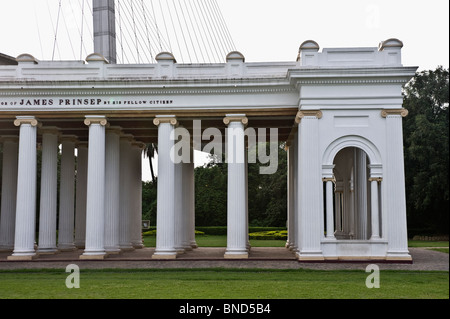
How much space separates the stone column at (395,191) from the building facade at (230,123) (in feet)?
0.17

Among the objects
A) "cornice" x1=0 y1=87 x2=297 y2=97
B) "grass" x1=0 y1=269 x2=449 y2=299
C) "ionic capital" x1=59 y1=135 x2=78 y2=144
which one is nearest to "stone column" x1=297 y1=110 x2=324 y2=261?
"cornice" x1=0 y1=87 x2=297 y2=97

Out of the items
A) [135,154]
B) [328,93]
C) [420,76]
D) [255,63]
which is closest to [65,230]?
[135,154]

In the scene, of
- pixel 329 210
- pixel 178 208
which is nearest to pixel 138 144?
pixel 178 208

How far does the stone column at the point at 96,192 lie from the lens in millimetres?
30750

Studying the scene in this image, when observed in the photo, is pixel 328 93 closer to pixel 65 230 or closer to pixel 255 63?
pixel 255 63

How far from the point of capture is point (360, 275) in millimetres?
23906

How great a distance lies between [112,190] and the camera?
34.2 metres

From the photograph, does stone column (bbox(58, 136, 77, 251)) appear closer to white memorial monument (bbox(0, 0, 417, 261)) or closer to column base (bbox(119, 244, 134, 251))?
white memorial monument (bbox(0, 0, 417, 261))

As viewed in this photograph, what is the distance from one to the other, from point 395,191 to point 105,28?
779 inches

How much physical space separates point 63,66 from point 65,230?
1130 centimetres

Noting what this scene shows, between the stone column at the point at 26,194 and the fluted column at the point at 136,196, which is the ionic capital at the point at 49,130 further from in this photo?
the fluted column at the point at 136,196

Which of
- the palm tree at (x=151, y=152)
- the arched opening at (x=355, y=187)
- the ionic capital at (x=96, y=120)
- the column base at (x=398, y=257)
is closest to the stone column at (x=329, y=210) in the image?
the arched opening at (x=355, y=187)

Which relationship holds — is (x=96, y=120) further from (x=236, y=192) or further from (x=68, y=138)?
(x=236, y=192)

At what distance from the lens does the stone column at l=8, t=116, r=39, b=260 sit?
31016 millimetres
